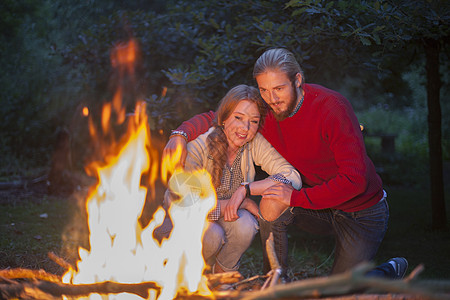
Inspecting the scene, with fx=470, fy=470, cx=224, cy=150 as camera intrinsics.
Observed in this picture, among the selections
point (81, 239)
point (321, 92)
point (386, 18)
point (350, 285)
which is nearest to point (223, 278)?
point (350, 285)

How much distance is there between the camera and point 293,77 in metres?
3.87

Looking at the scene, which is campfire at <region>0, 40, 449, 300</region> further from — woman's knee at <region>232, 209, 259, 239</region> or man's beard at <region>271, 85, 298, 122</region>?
man's beard at <region>271, 85, 298, 122</region>

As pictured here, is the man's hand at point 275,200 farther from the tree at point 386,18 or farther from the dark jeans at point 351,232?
the tree at point 386,18

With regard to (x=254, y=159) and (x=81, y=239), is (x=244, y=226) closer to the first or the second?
(x=254, y=159)

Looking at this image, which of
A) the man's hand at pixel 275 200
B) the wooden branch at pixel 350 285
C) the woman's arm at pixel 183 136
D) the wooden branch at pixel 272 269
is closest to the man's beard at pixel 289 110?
the man's hand at pixel 275 200

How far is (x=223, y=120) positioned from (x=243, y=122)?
0.74 feet

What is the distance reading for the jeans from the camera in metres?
4.03

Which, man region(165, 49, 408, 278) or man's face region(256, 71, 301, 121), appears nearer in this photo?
man region(165, 49, 408, 278)

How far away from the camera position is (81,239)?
5.99m

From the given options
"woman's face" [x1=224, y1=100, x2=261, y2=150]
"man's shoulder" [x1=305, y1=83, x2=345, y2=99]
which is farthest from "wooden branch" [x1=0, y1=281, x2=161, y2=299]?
"man's shoulder" [x1=305, y1=83, x2=345, y2=99]

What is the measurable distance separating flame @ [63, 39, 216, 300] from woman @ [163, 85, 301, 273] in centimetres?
14

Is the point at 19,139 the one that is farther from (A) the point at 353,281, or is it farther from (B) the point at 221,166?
(A) the point at 353,281

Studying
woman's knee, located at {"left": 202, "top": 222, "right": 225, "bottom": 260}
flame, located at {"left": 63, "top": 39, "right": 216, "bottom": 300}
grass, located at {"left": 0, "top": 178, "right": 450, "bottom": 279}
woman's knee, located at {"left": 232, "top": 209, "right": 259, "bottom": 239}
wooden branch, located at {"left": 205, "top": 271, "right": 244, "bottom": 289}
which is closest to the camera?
wooden branch, located at {"left": 205, "top": 271, "right": 244, "bottom": 289}

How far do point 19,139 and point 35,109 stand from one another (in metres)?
0.90
